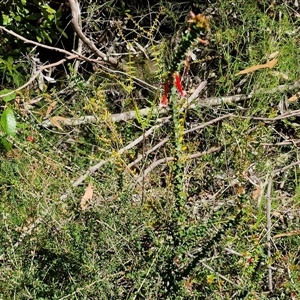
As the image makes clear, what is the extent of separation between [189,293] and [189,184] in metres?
0.73

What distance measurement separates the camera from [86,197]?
2.30 m

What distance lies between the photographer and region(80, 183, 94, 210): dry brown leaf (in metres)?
2.27

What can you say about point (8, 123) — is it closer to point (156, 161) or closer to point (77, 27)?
point (156, 161)

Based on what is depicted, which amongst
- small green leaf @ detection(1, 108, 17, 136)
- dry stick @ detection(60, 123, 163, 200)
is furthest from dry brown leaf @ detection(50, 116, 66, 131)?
small green leaf @ detection(1, 108, 17, 136)

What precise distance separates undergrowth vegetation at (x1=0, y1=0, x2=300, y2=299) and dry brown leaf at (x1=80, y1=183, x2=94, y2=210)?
1 centimetres

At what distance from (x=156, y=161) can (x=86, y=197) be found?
19.6 inches

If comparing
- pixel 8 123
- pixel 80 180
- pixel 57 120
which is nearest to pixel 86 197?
pixel 80 180

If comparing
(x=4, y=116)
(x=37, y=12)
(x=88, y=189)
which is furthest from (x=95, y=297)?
(x=37, y=12)

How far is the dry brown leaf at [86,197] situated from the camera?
2.27 meters

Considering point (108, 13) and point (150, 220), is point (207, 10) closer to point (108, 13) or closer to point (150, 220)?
point (108, 13)

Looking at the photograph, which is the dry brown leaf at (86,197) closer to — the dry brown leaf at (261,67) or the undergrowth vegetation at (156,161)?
the undergrowth vegetation at (156,161)

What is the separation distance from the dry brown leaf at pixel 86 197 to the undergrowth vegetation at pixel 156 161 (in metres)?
0.01

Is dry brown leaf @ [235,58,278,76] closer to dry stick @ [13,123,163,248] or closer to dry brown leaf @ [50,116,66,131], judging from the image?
dry stick @ [13,123,163,248]

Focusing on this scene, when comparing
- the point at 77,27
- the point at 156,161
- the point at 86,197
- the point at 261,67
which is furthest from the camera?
the point at 77,27
